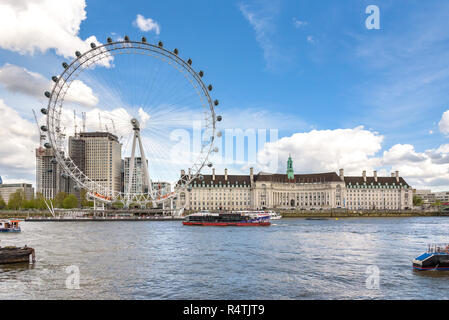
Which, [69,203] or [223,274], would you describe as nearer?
[223,274]

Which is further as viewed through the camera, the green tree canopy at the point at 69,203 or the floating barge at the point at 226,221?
the green tree canopy at the point at 69,203

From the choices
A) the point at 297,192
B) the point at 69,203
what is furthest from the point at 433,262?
the point at 297,192

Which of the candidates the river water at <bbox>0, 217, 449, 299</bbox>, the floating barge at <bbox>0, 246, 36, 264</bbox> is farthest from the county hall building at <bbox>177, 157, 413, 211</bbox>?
the floating barge at <bbox>0, 246, 36, 264</bbox>

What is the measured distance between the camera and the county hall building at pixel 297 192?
166m

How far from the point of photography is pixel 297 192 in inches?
7042

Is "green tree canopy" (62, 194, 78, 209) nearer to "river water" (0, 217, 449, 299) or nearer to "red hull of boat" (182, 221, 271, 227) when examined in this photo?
"red hull of boat" (182, 221, 271, 227)

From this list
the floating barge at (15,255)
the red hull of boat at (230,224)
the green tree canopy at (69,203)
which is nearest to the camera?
the floating barge at (15,255)

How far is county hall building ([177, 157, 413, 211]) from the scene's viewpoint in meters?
166

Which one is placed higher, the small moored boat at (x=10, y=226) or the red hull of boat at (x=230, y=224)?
the small moored boat at (x=10, y=226)

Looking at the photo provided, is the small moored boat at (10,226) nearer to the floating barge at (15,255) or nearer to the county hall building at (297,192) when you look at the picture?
the floating barge at (15,255)

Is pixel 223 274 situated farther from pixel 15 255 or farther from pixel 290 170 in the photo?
pixel 290 170

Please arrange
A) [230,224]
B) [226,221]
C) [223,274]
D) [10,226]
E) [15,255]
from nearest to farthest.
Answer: [223,274] < [15,255] < [10,226] < [230,224] < [226,221]

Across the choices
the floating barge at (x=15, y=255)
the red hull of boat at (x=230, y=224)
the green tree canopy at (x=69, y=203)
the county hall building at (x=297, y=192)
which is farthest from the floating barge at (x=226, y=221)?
the county hall building at (x=297, y=192)

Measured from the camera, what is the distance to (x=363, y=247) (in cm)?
4212
